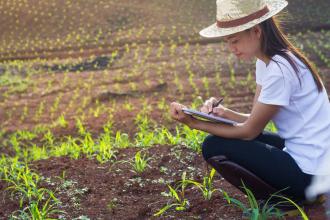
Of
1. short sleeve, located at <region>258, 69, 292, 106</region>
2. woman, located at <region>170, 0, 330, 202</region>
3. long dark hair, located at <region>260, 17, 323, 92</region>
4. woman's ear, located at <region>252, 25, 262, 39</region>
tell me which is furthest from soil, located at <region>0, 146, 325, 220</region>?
woman's ear, located at <region>252, 25, 262, 39</region>

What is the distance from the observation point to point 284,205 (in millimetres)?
3184

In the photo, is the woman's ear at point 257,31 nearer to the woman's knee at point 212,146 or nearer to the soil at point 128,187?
the woman's knee at point 212,146

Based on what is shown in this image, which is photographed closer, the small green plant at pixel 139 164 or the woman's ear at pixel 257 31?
the woman's ear at pixel 257 31

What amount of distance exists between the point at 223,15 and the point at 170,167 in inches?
57.6

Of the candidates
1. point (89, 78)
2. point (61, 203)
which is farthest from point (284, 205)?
point (89, 78)

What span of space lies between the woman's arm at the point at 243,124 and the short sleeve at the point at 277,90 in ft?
0.14

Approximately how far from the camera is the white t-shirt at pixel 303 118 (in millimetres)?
2963

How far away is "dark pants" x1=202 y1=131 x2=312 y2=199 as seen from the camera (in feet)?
10.1

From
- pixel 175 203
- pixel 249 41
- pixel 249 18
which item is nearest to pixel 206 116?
pixel 249 41

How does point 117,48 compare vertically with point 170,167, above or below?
below

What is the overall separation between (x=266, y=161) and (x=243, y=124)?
0.76 feet

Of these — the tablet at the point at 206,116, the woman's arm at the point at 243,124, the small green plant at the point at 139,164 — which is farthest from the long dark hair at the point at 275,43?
the small green plant at the point at 139,164

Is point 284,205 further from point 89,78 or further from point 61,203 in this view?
point 89,78

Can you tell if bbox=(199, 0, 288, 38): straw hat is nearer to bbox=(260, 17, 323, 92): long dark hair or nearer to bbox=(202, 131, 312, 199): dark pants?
bbox=(260, 17, 323, 92): long dark hair
